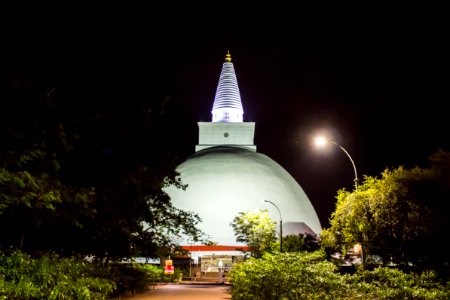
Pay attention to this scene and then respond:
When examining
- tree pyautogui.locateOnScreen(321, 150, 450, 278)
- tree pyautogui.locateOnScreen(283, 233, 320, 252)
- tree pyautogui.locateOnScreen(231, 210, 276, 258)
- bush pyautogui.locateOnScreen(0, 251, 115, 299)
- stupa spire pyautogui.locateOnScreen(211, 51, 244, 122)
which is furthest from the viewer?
stupa spire pyautogui.locateOnScreen(211, 51, 244, 122)

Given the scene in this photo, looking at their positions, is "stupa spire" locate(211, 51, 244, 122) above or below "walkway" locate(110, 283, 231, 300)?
above

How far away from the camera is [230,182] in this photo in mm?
54875

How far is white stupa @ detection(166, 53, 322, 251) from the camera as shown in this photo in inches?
2044

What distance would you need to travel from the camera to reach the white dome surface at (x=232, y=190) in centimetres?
5178

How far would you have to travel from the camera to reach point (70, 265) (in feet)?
35.7

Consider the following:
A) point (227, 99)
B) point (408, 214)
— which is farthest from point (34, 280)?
point (227, 99)

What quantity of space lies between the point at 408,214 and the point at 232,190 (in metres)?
39.2

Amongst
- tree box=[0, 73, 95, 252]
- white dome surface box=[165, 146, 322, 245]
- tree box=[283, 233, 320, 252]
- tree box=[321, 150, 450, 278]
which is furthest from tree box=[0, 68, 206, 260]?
white dome surface box=[165, 146, 322, 245]

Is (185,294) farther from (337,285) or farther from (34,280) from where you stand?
(34,280)

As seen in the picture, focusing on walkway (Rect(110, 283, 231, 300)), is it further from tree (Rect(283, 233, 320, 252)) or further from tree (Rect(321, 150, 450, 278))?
tree (Rect(321, 150, 450, 278))

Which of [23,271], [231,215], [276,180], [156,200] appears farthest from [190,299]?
[276,180]

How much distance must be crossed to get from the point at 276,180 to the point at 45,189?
48569 mm

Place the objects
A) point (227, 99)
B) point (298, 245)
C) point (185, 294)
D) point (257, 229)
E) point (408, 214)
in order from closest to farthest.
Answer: point (408, 214) → point (185, 294) → point (298, 245) → point (257, 229) → point (227, 99)

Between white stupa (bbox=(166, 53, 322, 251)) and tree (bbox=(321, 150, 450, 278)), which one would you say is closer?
tree (bbox=(321, 150, 450, 278))
